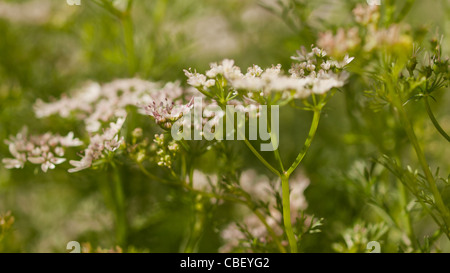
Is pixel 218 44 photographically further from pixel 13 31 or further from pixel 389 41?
pixel 389 41

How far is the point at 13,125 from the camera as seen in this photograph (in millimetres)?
1759

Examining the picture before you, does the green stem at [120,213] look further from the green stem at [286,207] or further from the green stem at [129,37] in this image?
the green stem at [286,207]

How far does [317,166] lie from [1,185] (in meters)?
1.39

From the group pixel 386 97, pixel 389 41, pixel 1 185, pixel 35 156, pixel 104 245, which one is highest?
pixel 389 41

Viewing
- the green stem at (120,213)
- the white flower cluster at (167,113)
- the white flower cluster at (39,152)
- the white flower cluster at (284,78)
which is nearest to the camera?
the white flower cluster at (284,78)

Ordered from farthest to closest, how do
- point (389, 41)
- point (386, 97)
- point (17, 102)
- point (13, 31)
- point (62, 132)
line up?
1. point (13, 31)
2. point (17, 102)
3. point (62, 132)
4. point (386, 97)
5. point (389, 41)

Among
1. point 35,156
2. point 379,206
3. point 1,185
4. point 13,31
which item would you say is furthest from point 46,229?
point 379,206

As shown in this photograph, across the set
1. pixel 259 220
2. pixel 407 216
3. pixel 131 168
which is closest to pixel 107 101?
pixel 131 168

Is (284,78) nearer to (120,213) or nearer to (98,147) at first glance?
(98,147)

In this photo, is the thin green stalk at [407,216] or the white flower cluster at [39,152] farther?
the thin green stalk at [407,216]

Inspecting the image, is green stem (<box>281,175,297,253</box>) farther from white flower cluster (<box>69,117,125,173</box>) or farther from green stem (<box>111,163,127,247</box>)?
green stem (<box>111,163,127,247</box>)

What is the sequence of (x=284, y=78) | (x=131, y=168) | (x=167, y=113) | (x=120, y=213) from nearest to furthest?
(x=284, y=78)
(x=167, y=113)
(x=120, y=213)
(x=131, y=168)

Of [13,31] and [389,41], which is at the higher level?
[13,31]

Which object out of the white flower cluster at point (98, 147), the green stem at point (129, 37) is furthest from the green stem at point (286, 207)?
the green stem at point (129, 37)
